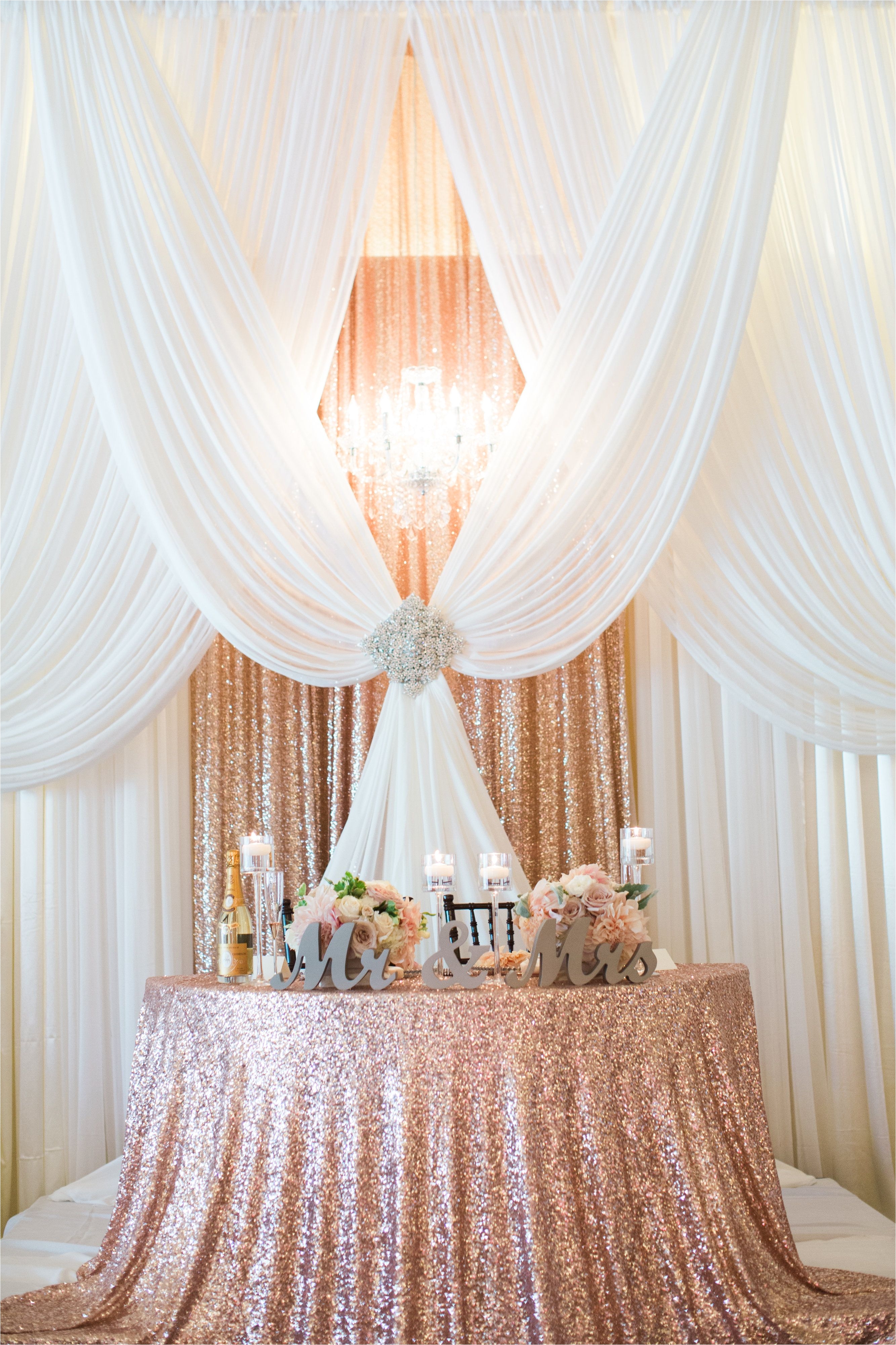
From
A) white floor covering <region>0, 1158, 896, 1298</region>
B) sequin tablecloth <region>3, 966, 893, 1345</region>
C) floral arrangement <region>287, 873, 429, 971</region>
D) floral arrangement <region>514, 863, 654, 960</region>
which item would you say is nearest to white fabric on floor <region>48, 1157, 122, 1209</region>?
white floor covering <region>0, 1158, 896, 1298</region>

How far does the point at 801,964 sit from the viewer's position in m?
3.65

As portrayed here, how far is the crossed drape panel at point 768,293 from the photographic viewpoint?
344 cm

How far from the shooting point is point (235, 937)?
2656 mm

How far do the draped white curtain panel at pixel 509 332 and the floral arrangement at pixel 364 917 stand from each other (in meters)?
0.78

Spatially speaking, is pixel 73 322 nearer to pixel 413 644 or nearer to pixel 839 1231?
pixel 413 644

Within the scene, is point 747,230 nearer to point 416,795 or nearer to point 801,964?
point 416,795

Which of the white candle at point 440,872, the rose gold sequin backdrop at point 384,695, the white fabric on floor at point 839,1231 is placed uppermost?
the rose gold sequin backdrop at point 384,695

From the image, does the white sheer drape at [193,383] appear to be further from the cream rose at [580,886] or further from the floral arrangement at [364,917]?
the cream rose at [580,886]

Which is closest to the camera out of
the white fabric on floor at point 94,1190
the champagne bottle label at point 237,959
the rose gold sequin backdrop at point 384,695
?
the champagne bottle label at point 237,959

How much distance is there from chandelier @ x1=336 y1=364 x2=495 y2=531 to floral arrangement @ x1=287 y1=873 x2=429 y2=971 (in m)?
1.60

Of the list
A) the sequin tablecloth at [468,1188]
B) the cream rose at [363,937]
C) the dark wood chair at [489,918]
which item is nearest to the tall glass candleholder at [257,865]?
the sequin tablecloth at [468,1188]

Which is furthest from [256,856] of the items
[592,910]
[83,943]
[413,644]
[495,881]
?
[83,943]

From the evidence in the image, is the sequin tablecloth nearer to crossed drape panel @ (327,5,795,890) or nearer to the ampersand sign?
the ampersand sign

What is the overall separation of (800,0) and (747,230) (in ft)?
3.00
